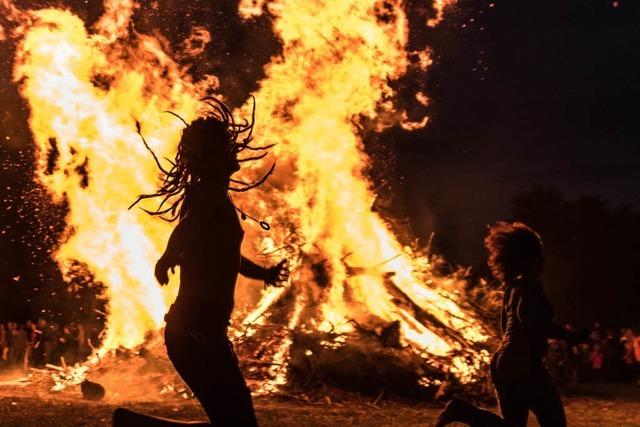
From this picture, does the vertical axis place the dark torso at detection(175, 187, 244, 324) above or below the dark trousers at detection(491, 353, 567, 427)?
above

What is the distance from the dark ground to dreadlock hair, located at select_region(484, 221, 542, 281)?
3.48 metres

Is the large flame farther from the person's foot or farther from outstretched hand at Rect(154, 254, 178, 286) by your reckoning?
outstretched hand at Rect(154, 254, 178, 286)

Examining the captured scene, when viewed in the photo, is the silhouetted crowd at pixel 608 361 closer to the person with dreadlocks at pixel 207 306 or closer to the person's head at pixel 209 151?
the person's head at pixel 209 151

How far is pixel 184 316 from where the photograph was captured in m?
3.14

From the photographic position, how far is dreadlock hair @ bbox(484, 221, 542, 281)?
4.46m

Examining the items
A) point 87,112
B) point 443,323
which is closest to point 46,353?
point 87,112

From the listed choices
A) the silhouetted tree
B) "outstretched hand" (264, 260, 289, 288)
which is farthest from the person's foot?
the silhouetted tree

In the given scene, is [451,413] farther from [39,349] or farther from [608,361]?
[39,349]

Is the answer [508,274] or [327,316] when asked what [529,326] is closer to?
[508,274]

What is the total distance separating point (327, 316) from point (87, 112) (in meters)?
4.66

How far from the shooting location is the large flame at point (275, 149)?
1066cm

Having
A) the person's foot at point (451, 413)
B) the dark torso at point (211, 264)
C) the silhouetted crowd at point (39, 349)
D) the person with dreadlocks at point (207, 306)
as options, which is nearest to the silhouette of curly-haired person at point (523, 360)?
the person's foot at point (451, 413)

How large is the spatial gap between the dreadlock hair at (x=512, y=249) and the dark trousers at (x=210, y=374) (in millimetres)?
2097

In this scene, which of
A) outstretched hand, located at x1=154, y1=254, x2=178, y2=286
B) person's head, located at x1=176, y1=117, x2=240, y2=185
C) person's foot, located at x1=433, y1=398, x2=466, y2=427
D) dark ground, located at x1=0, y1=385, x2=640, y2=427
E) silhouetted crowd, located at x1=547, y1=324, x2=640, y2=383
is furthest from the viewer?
silhouetted crowd, located at x1=547, y1=324, x2=640, y2=383
